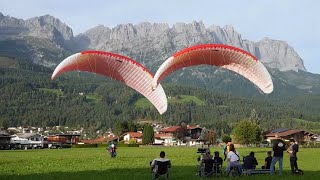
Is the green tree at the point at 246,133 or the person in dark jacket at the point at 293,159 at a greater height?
the green tree at the point at 246,133

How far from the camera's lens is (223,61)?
970 inches

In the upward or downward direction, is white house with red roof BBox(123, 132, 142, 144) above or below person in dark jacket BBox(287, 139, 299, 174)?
above

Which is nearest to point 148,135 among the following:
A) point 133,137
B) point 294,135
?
point 133,137

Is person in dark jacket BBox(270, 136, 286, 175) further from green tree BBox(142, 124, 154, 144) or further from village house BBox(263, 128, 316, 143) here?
village house BBox(263, 128, 316, 143)

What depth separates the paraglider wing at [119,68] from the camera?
24125mm

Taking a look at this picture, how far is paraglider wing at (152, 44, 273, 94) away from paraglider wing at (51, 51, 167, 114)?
1.22 meters

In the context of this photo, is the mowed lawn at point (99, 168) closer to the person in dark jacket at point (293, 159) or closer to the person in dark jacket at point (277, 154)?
the person in dark jacket at point (293, 159)

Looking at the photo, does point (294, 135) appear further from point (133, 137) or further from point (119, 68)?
point (119, 68)

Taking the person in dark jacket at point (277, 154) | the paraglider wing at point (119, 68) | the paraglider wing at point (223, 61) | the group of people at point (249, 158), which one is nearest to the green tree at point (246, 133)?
the paraglider wing at point (223, 61)

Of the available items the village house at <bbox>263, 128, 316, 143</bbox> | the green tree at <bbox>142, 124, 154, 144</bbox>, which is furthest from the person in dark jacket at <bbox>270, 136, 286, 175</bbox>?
the village house at <bbox>263, 128, 316, 143</bbox>

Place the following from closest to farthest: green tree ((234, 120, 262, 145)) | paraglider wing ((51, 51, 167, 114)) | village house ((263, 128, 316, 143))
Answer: paraglider wing ((51, 51, 167, 114))
green tree ((234, 120, 262, 145))
village house ((263, 128, 316, 143))

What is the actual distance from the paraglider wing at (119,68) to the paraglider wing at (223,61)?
4.00 feet

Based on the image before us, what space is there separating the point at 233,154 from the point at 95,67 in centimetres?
1028

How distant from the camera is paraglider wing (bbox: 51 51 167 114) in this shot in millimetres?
24125
